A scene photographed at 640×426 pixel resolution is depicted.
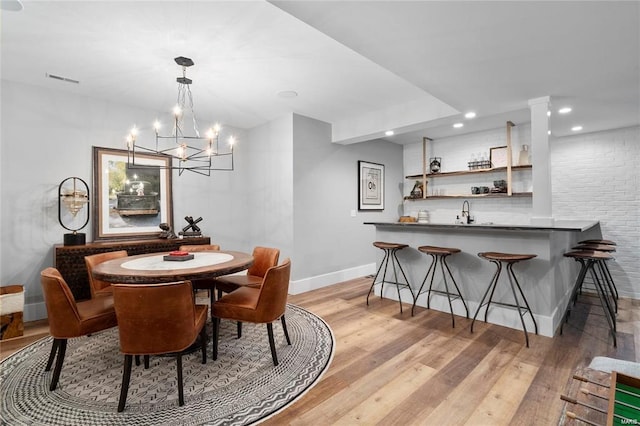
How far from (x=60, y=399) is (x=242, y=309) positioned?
121 cm

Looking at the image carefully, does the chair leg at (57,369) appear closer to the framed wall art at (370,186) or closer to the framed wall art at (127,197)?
the framed wall art at (127,197)

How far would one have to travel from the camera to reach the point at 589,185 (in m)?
4.54

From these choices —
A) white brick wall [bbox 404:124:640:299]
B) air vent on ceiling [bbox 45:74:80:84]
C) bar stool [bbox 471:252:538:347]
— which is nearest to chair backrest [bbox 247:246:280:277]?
bar stool [bbox 471:252:538:347]

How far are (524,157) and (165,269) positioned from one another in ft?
16.6

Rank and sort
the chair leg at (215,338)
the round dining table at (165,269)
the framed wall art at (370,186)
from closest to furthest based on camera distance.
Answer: the round dining table at (165,269)
the chair leg at (215,338)
the framed wall art at (370,186)

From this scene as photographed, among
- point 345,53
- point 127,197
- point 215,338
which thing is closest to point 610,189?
point 345,53

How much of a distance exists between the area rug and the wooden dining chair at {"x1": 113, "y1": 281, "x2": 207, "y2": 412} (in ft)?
0.52

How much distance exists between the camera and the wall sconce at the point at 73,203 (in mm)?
3387

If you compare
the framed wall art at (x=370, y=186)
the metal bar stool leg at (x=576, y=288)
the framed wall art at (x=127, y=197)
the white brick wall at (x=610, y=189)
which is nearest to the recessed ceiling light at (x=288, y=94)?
the framed wall art at (x=127, y=197)

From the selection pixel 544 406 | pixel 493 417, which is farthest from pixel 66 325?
pixel 544 406

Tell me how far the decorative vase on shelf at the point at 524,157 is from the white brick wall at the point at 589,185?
0.17 meters

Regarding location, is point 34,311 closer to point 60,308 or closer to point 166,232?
point 166,232

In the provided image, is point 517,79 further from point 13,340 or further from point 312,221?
point 13,340

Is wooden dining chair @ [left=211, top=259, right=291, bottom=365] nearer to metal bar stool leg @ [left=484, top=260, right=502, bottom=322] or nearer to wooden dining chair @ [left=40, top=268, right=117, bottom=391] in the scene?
wooden dining chair @ [left=40, top=268, right=117, bottom=391]
